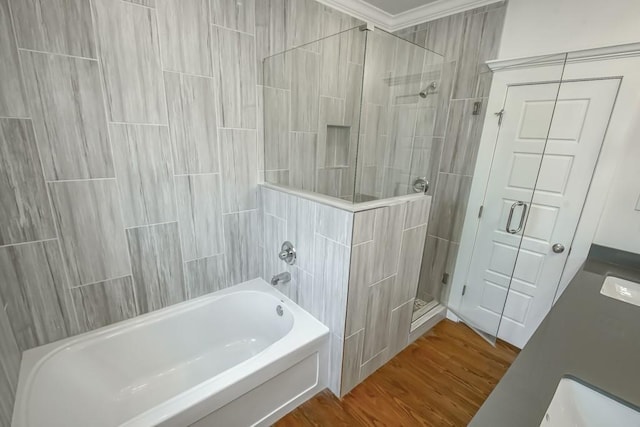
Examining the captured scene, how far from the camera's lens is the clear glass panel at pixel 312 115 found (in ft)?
5.90

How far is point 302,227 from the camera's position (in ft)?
5.67

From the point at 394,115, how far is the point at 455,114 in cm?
72

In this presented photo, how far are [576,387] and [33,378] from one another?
7.16 ft

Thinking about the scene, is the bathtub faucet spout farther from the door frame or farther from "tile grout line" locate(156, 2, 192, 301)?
the door frame

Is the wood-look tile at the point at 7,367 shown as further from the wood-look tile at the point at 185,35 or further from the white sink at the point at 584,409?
the white sink at the point at 584,409

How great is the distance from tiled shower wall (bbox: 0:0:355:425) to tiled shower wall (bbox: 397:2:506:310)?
3.60 feet

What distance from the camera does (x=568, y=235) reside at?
5.98 feet

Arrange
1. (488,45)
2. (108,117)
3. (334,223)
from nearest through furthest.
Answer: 1. (108,117)
2. (334,223)
3. (488,45)

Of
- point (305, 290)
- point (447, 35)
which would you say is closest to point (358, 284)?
point (305, 290)

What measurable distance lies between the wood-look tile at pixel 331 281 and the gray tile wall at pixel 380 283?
0.04m

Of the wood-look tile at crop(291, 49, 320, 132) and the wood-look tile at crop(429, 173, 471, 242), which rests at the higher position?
the wood-look tile at crop(291, 49, 320, 132)

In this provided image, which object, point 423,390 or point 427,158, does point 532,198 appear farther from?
point 423,390

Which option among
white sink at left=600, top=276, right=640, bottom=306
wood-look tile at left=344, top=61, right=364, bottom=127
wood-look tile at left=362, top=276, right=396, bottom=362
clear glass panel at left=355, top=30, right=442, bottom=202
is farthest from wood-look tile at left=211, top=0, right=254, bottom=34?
white sink at left=600, top=276, right=640, bottom=306

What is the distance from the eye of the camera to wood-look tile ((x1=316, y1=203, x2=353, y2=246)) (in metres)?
1.44
